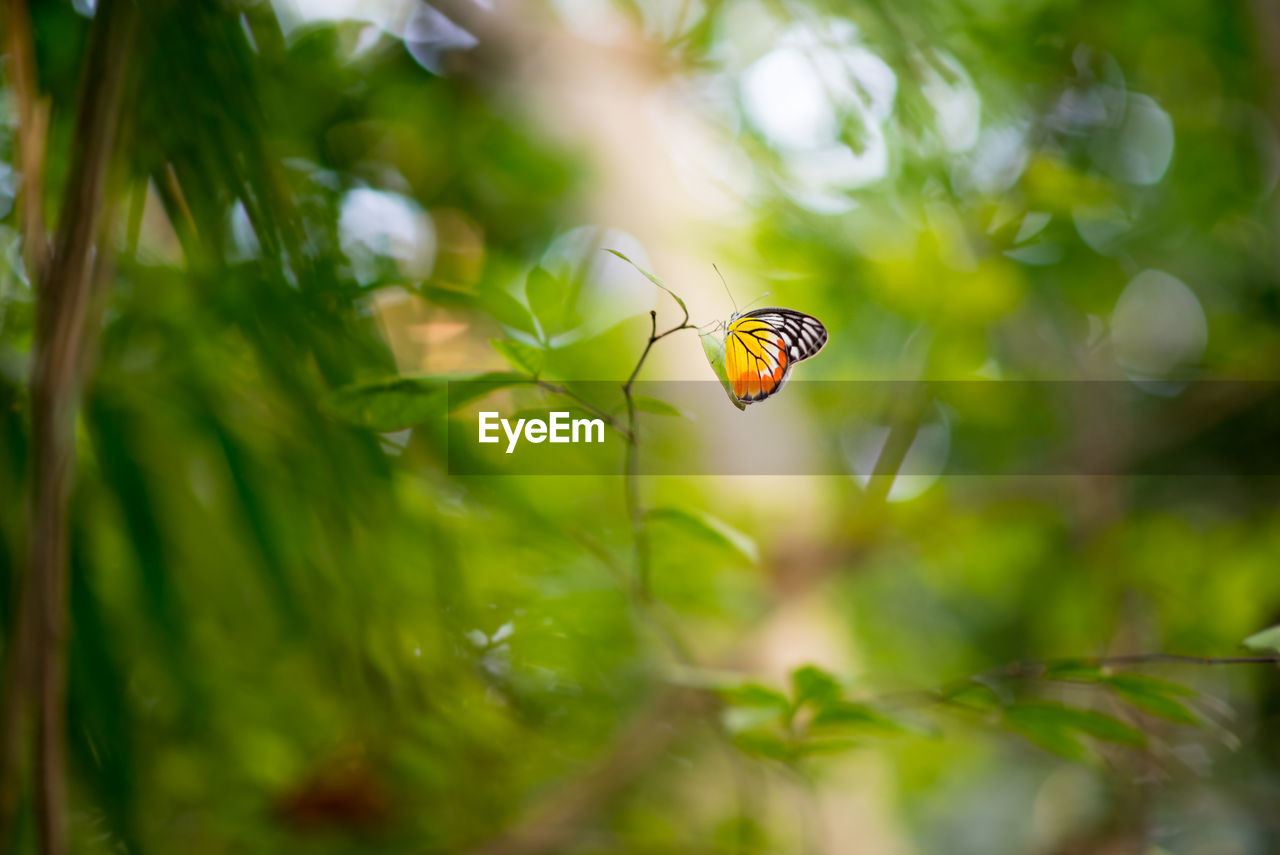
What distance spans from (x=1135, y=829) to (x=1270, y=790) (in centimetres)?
24

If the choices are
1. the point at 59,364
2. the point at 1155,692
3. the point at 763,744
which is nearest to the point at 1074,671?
the point at 1155,692

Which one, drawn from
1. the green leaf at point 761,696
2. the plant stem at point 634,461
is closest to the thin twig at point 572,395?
the plant stem at point 634,461

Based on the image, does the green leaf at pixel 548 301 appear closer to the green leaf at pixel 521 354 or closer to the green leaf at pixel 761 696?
the green leaf at pixel 521 354

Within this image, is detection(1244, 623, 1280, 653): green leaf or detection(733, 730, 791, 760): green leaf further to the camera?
detection(733, 730, 791, 760): green leaf

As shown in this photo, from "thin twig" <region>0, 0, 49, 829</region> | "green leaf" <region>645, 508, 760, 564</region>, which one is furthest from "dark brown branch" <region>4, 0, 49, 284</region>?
"green leaf" <region>645, 508, 760, 564</region>

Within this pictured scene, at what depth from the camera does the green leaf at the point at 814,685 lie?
29 centimetres

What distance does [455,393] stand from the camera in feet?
0.87

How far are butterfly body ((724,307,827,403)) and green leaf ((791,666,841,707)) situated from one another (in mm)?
109

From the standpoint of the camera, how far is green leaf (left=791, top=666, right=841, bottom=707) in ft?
0.97

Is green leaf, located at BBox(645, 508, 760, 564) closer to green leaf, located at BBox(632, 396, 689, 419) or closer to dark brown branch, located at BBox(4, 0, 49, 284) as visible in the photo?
green leaf, located at BBox(632, 396, 689, 419)

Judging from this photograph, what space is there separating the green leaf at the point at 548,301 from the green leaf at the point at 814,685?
0.16 m

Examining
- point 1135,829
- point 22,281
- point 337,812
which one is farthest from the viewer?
point 337,812

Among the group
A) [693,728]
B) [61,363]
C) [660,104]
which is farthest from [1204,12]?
[61,363]

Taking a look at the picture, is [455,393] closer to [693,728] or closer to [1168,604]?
[693,728]
